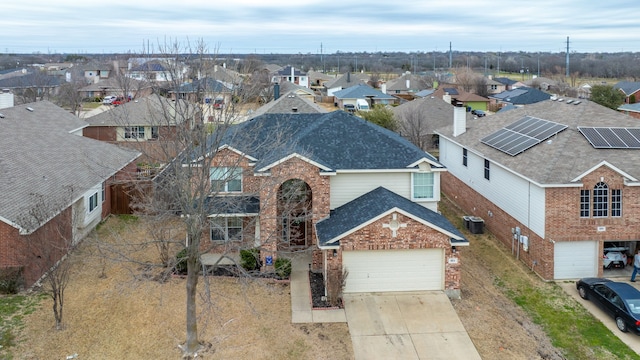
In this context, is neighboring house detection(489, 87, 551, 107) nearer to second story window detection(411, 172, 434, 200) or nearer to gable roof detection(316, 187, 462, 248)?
second story window detection(411, 172, 434, 200)

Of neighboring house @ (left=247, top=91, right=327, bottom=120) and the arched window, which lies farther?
neighboring house @ (left=247, top=91, right=327, bottom=120)

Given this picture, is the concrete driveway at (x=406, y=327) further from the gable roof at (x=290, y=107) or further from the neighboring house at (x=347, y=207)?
the gable roof at (x=290, y=107)

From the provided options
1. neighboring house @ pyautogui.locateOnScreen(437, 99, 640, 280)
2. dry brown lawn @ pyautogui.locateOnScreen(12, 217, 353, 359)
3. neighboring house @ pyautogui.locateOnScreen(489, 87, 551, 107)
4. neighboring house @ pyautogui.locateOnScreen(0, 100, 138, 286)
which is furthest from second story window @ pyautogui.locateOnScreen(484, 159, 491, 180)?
neighboring house @ pyautogui.locateOnScreen(489, 87, 551, 107)

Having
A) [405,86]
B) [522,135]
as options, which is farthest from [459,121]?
[405,86]

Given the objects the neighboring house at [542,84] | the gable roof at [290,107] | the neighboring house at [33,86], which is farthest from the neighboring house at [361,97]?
the neighboring house at [33,86]

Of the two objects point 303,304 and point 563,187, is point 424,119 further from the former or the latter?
point 303,304

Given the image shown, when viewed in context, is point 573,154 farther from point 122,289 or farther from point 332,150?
point 122,289
